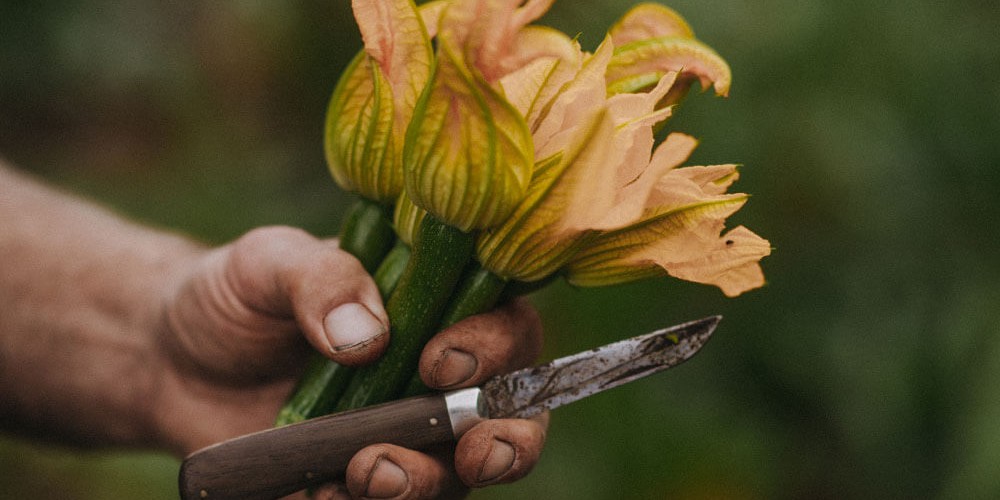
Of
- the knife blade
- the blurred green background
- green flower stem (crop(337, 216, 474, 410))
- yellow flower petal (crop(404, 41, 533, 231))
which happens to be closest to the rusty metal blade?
the knife blade

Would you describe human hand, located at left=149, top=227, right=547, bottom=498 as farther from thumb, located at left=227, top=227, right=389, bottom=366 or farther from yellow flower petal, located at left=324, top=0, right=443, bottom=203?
yellow flower petal, located at left=324, top=0, right=443, bottom=203

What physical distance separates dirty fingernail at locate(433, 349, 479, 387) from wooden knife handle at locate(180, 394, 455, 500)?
5cm

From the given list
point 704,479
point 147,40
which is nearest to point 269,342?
point 704,479

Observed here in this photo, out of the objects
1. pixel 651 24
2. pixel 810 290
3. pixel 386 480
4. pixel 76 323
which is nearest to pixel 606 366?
pixel 386 480

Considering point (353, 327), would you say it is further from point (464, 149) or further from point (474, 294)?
Answer: point (464, 149)

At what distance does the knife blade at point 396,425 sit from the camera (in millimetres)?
889

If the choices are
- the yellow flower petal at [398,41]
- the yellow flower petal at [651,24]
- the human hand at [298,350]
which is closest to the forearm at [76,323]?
the human hand at [298,350]

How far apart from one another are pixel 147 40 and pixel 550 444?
6.29 ft

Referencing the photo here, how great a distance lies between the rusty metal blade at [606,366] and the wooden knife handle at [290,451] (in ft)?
0.38

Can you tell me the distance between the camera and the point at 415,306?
86cm

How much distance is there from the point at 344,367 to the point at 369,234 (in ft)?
0.50

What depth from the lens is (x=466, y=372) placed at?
89 centimetres

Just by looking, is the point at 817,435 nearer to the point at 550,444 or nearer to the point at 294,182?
the point at 550,444

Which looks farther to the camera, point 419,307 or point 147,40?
point 147,40
